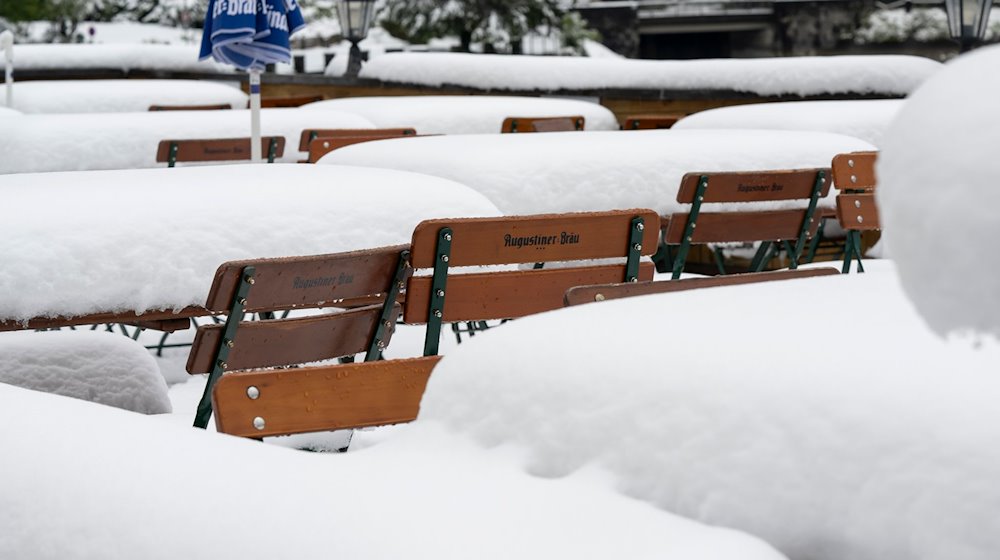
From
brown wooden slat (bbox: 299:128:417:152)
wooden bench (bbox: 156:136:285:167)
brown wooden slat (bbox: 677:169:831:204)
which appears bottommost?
brown wooden slat (bbox: 677:169:831:204)

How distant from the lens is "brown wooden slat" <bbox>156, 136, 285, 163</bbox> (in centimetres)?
798

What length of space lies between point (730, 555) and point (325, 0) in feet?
151

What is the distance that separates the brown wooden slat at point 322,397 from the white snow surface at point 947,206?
4.01 ft

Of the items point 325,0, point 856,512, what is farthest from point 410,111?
point 325,0

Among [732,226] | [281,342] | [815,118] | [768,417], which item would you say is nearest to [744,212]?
[732,226]

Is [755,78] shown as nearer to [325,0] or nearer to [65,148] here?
[65,148]

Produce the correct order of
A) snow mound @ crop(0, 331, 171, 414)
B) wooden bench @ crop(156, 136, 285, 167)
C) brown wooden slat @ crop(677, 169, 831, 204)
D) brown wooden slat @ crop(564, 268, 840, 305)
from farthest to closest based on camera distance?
wooden bench @ crop(156, 136, 285, 167) < brown wooden slat @ crop(677, 169, 831, 204) < snow mound @ crop(0, 331, 171, 414) < brown wooden slat @ crop(564, 268, 840, 305)

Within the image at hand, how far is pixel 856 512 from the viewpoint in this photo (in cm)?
155

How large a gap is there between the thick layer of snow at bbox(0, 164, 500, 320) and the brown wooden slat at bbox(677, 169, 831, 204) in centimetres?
95

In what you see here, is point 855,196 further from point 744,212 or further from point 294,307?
point 294,307

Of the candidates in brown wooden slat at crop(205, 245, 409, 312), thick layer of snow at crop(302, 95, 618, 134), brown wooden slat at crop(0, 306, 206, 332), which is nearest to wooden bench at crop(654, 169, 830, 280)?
brown wooden slat at crop(0, 306, 206, 332)

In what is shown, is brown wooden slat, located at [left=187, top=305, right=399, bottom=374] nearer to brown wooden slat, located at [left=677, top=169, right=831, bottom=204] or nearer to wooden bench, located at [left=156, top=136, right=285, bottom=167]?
brown wooden slat, located at [left=677, top=169, right=831, bottom=204]

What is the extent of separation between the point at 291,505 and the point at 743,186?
14.1 feet

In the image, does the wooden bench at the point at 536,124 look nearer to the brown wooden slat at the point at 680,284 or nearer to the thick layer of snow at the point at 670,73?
the thick layer of snow at the point at 670,73
